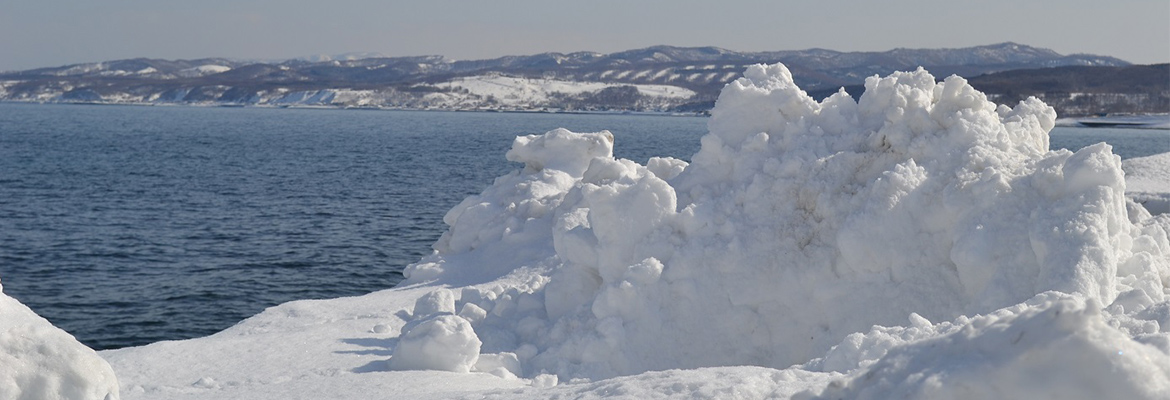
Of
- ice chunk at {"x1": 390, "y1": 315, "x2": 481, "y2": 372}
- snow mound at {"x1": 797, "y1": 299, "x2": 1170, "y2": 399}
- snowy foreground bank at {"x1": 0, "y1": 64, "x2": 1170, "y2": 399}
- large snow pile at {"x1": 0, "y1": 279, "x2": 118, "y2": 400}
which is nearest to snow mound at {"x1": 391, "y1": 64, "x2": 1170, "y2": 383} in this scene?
snowy foreground bank at {"x1": 0, "y1": 64, "x2": 1170, "y2": 399}

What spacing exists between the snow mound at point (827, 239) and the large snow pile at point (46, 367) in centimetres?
500

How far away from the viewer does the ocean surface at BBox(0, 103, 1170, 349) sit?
22547mm

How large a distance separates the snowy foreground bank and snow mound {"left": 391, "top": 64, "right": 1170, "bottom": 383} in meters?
0.02

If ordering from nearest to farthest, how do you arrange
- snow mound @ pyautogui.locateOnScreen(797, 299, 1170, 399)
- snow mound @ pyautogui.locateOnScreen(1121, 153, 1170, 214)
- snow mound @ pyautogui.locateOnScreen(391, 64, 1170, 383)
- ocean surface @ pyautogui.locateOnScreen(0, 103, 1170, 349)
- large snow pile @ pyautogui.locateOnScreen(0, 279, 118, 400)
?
snow mound @ pyautogui.locateOnScreen(797, 299, 1170, 399) → large snow pile @ pyautogui.locateOnScreen(0, 279, 118, 400) → snow mound @ pyautogui.locateOnScreen(391, 64, 1170, 383) → snow mound @ pyautogui.locateOnScreen(1121, 153, 1170, 214) → ocean surface @ pyautogui.locateOnScreen(0, 103, 1170, 349)

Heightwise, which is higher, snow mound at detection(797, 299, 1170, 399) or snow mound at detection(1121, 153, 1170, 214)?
snow mound at detection(797, 299, 1170, 399)

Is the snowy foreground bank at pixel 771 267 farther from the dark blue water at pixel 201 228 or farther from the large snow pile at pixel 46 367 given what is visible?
the dark blue water at pixel 201 228

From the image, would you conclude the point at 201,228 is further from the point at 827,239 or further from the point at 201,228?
the point at 827,239

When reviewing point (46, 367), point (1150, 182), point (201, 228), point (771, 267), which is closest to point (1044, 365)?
point (46, 367)

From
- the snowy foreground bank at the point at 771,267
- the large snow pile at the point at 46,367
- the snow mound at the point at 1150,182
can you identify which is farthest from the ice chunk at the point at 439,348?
the snow mound at the point at 1150,182

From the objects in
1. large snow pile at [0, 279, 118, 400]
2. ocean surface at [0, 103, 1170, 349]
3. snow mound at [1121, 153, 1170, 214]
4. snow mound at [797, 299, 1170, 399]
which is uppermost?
snow mound at [797, 299, 1170, 399]

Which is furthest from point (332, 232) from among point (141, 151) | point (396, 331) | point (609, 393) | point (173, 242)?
point (141, 151)

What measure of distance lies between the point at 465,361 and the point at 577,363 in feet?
4.46

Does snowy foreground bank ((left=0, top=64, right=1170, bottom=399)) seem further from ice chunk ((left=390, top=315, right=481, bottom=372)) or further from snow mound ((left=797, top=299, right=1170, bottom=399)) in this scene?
snow mound ((left=797, top=299, right=1170, bottom=399))

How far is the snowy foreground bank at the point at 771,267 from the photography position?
9922 mm
